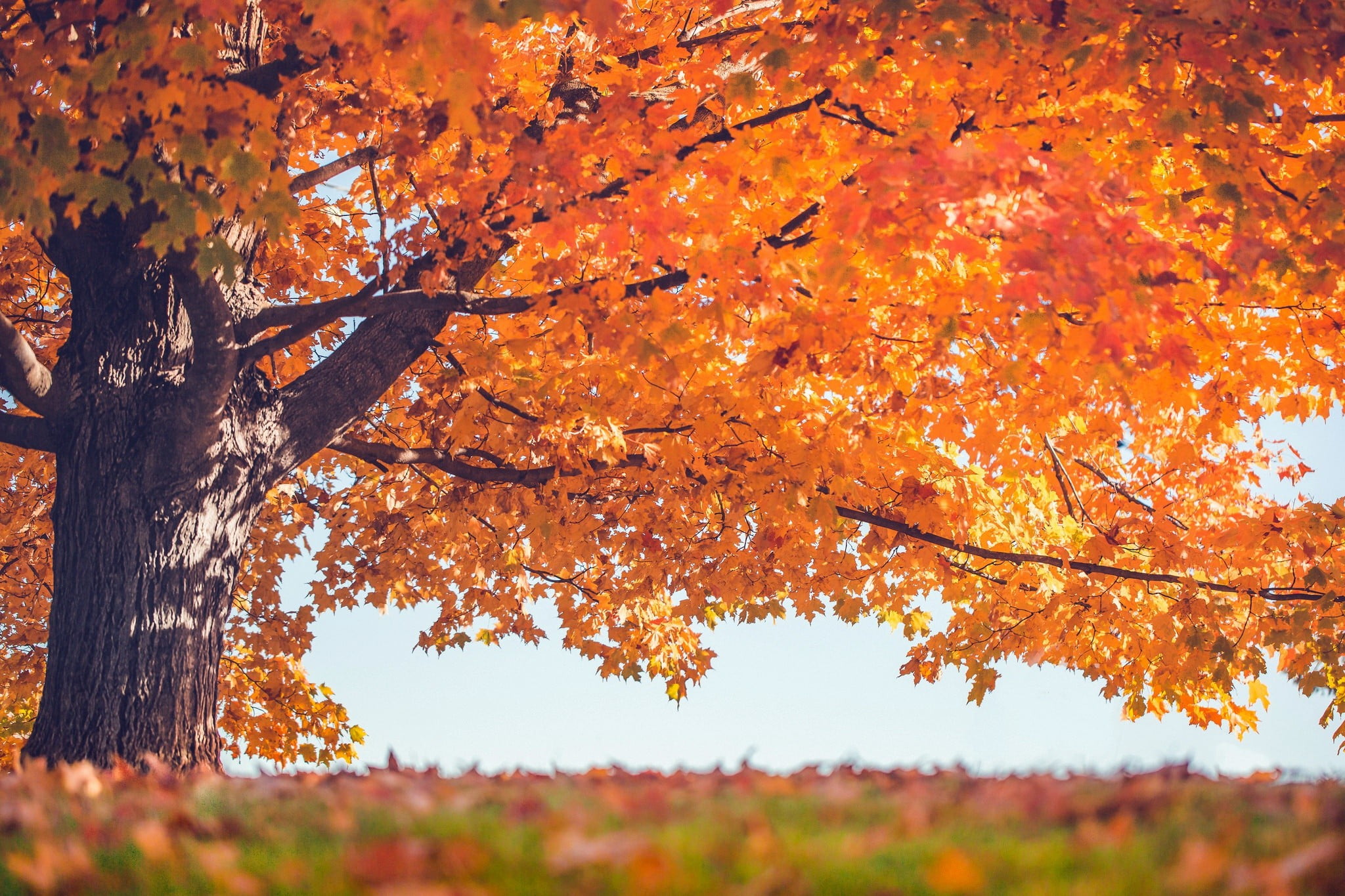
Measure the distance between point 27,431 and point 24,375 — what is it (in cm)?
53

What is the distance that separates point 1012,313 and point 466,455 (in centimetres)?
467

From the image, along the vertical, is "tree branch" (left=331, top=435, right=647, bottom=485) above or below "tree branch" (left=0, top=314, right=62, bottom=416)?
below

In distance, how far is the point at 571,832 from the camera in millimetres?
2627

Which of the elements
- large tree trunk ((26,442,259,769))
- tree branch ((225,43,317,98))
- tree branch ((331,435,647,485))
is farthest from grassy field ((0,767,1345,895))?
tree branch ((225,43,317,98))

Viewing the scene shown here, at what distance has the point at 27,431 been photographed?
6738 millimetres

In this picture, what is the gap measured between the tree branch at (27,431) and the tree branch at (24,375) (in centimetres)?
10

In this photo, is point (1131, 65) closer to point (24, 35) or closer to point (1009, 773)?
point (1009, 773)

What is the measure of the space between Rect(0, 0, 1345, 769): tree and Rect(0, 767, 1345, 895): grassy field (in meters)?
2.47

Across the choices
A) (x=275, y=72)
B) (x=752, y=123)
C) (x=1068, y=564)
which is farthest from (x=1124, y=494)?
(x=275, y=72)

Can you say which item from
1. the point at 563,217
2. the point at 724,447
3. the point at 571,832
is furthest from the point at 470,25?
the point at 724,447

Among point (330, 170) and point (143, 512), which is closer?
point (143, 512)

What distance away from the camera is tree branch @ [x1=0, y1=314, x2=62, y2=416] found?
6277 millimetres

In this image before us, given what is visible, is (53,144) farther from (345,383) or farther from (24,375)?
(345,383)

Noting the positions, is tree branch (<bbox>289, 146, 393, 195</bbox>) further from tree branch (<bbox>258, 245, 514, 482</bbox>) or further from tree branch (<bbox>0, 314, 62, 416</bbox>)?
→ tree branch (<bbox>0, 314, 62, 416</bbox>)
